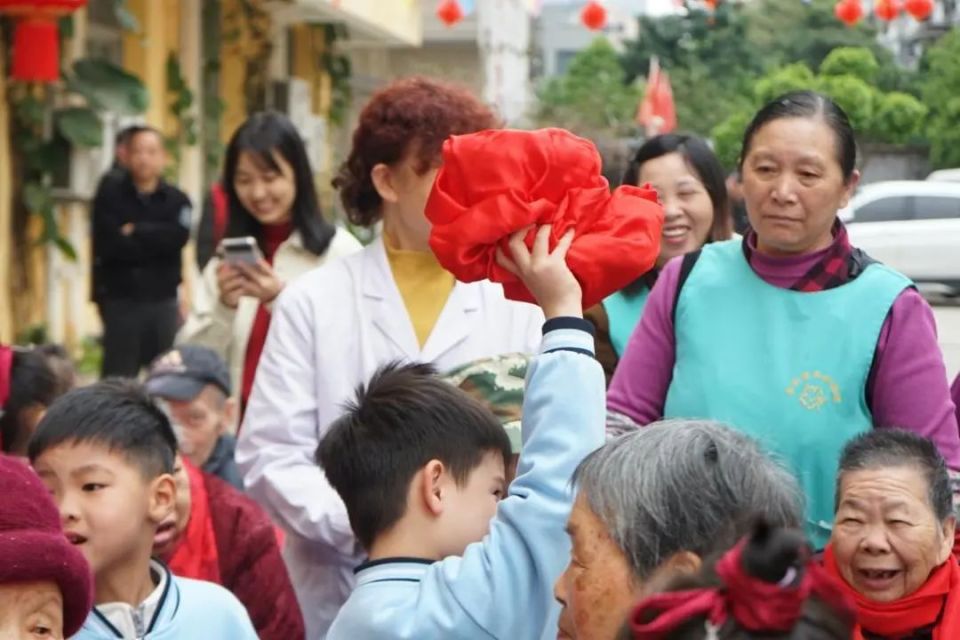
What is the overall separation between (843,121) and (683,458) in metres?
1.43

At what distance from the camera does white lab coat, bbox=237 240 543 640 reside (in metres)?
3.99

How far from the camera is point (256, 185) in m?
5.75

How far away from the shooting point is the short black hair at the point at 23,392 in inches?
205

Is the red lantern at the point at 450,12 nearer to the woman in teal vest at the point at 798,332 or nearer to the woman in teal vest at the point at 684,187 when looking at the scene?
the woman in teal vest at the point at 684,187

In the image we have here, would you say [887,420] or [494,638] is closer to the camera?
[494,638]

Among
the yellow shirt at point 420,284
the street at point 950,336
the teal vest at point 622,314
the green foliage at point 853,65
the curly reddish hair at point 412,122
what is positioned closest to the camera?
the curly reddish hair at point 412,122

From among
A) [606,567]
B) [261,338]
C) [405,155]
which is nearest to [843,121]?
[405,155]

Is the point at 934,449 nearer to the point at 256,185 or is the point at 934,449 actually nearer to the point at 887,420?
the point at 887,420

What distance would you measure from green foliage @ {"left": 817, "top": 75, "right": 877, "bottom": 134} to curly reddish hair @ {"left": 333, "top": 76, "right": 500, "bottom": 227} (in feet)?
Answer: 50.8

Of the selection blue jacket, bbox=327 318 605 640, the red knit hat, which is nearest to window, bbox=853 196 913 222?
blue jacket, bbox=327 318 605 640

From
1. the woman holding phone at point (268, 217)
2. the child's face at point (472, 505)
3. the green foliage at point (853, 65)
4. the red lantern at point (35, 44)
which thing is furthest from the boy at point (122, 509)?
the green foliage at point (853, 65)

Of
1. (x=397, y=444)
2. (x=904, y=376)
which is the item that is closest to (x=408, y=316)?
(x=397, y=444)

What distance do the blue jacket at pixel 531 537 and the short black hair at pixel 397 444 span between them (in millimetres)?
225

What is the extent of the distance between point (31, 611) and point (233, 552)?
1382mm
